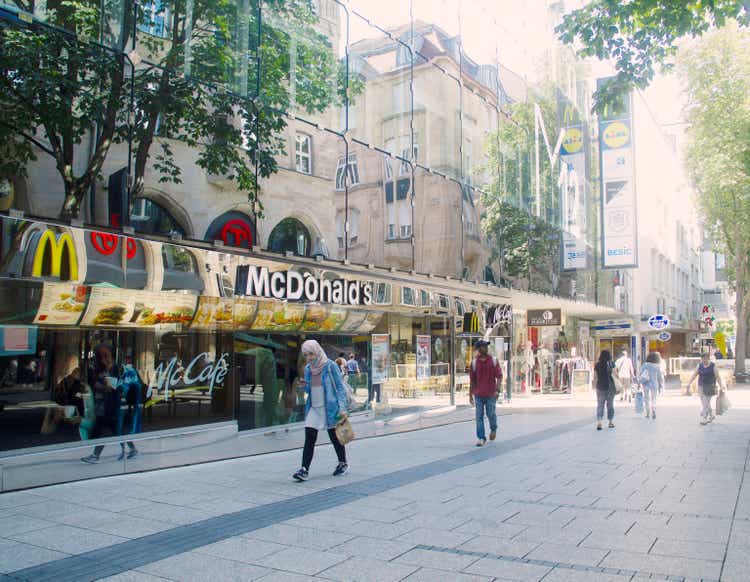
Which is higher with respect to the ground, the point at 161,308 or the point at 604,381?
the point at 161,308

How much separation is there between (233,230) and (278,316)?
1668mm

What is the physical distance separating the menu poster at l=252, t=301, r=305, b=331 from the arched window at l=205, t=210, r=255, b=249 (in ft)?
3.47

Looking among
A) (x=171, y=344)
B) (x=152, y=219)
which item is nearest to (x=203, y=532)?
(x=171, y=344)

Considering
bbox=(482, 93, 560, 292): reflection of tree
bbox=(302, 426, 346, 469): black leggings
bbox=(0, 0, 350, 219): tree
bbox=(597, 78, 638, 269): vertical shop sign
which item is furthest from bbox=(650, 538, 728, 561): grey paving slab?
bbox=(597, 78, 638, 269): vertical shop sign

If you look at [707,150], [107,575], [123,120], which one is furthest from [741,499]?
[707,150]

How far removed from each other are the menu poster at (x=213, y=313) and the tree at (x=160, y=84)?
1.92 meters

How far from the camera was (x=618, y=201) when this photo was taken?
1222 inches

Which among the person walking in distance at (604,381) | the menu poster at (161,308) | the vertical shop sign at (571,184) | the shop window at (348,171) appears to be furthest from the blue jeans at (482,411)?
the vertical shop sign at (571,184)

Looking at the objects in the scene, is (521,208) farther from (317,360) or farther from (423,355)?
(317,360)

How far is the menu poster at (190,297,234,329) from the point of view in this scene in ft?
33.7

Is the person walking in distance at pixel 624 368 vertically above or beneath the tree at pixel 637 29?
beneath

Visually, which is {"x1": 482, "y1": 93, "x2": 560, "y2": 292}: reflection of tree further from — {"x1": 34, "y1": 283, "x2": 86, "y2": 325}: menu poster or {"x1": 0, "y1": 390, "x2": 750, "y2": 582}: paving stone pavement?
{"x1": 34, "y1": 283, "x2": 86, "y2": 325}: menu poster

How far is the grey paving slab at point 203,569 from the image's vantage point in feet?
15.2

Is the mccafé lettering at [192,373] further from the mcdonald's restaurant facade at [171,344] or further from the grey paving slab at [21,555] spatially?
the grey paving slab at [21,555]
